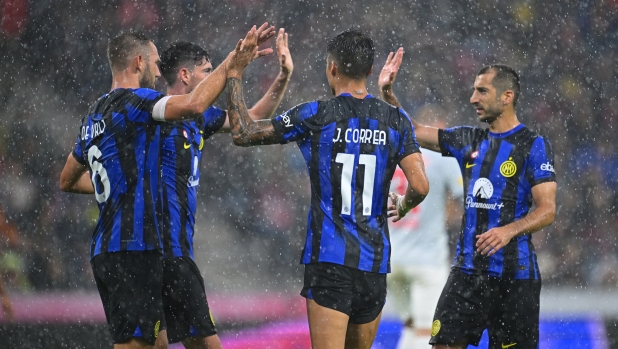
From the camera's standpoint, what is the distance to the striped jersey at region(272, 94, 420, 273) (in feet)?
11.5

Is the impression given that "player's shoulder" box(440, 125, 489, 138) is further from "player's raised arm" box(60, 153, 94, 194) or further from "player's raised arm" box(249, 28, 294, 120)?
"player's raised arm" box(60, 153, 94, 194)

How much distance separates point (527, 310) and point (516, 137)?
986 millimetres

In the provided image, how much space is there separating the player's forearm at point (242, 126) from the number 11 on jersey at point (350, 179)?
1.19ft

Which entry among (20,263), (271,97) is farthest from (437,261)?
(271,97)

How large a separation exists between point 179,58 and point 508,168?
1986mm

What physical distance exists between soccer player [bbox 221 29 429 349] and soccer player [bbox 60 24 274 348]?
32cm

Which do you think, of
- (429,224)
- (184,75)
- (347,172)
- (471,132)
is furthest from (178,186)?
(429,224)

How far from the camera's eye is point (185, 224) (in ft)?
13.9

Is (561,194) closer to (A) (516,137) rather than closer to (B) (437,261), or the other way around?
(B) (437,261)

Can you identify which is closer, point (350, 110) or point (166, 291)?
point (350, 110)

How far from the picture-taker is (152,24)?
10.8 meters

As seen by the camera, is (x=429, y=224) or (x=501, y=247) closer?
(x=501, y=247)

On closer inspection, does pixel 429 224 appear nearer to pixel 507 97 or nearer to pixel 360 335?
pixel 507 97

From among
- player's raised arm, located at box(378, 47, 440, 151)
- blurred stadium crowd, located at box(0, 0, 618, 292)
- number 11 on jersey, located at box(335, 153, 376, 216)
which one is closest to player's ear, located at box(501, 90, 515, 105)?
player's raised arm, located at box(378, 47, 440, 151)
